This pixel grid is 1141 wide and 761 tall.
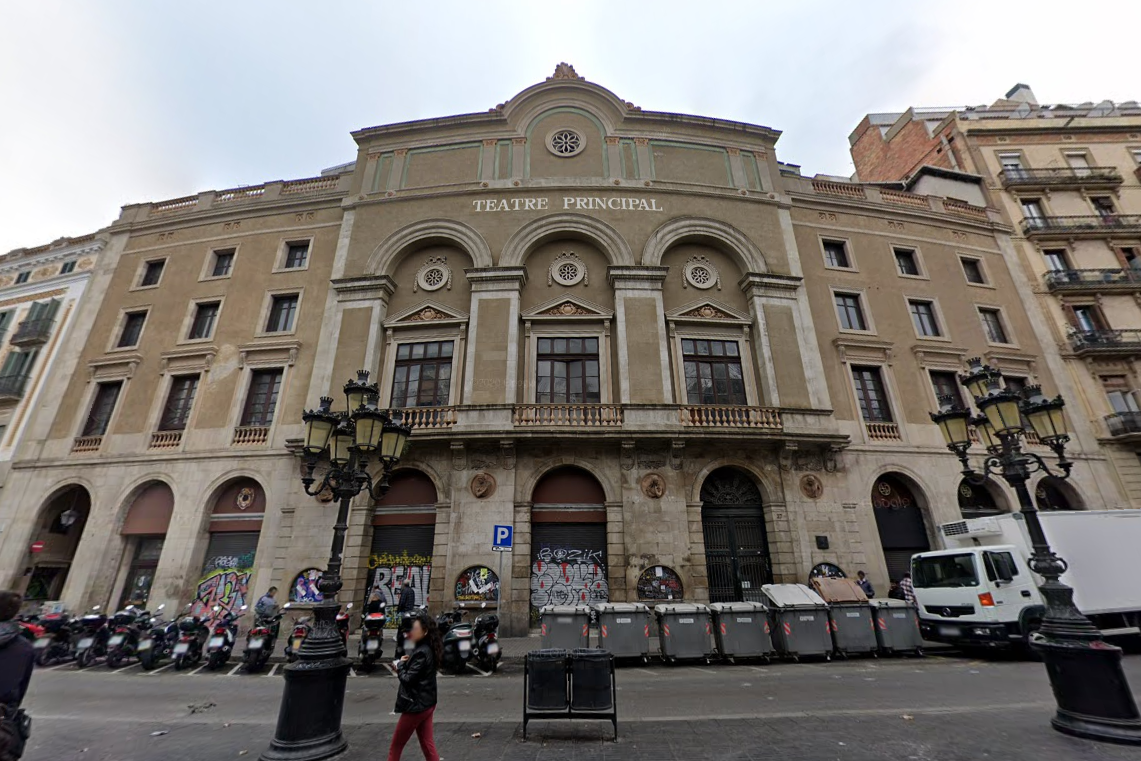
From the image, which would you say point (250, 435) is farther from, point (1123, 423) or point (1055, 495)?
point (1123, 423)

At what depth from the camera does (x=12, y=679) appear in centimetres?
361

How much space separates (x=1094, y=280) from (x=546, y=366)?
80.9 feet

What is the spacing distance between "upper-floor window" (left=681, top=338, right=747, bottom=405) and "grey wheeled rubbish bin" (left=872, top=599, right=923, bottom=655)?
7.53 meters

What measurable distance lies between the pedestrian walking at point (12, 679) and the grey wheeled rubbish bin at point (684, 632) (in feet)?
30.8

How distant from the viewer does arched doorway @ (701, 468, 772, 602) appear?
573 inches

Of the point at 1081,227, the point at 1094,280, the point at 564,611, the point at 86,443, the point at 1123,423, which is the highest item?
the point at 1081,227

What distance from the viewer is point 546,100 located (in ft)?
70.6

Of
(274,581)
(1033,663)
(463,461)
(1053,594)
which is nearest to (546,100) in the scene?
(463,461)

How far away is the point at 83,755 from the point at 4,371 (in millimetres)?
23058

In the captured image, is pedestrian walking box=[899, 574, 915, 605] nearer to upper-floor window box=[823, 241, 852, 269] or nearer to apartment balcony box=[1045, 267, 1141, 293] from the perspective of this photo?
upper-floor window box=[823, 241, 852, 269]

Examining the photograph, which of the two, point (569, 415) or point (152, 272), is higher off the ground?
point (152, 272)

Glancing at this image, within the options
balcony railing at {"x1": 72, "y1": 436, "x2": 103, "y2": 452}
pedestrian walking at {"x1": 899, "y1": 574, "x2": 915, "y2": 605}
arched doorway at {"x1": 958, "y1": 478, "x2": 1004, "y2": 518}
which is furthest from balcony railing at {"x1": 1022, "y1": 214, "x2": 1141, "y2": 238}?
balcony railing at {"x1": 72, "y1": 436, "x2": 103, "y2": 452}

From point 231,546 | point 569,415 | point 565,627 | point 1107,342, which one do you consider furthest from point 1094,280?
point 231,546

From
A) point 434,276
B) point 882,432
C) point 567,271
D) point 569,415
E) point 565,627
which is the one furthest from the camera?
point 434,276
